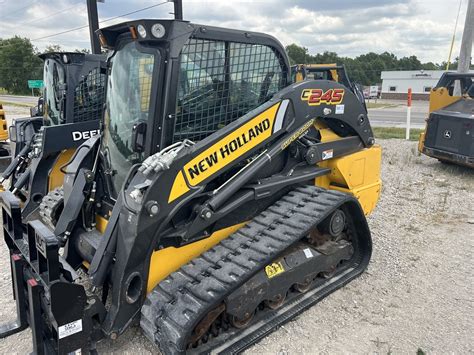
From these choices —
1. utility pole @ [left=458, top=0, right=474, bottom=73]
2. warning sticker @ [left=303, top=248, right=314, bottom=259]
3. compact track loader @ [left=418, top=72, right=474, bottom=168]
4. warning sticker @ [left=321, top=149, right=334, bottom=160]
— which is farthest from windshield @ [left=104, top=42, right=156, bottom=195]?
utility pole @ [left=458, top=0, right=474, bottom=73]

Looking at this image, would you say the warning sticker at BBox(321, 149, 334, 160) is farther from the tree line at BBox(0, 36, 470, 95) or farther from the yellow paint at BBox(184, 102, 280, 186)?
the tree line at BBox(0, 36, 470, 95)

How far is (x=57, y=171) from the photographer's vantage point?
5.74m

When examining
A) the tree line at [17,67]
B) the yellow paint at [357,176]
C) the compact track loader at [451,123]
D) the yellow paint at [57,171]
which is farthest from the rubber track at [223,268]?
the tree line at [17,67]

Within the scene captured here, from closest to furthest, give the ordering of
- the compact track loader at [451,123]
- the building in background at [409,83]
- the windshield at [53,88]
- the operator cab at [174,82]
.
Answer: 1. the operator cab at [174,82]
2. the windshield at [53,88]
3. the compact track loader at [451,123]
4. the building in background at [409,83]

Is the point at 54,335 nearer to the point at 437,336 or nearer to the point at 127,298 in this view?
the point at 127,298

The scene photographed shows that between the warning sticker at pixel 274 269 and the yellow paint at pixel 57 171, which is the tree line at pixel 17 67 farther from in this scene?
the warning sticker at pixel 274 269

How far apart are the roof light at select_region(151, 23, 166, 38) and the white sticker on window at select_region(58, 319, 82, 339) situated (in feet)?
6.31

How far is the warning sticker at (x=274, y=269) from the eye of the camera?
324 centimetres

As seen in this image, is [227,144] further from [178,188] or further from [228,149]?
[178,188]

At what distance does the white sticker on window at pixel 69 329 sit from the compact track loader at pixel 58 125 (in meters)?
3.31

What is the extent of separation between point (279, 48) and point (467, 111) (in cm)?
592

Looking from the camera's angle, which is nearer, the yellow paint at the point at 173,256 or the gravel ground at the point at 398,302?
the yellow paint at the point at 173,256

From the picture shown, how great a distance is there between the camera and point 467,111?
8.08 m

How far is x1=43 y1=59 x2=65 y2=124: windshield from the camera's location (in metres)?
6.34
